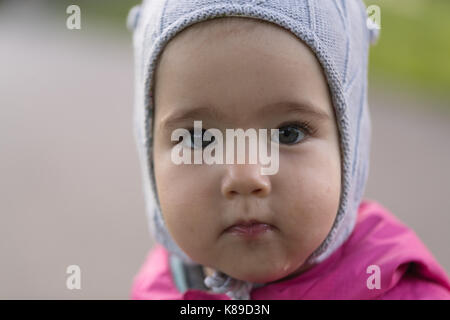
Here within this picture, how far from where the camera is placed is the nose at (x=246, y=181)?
98cm

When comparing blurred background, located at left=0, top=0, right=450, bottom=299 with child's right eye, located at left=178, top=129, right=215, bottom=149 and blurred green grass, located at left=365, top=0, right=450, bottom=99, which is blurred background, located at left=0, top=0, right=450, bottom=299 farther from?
child's right eye, located at left=178, top=129, right=215, bottom=149

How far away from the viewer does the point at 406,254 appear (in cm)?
114

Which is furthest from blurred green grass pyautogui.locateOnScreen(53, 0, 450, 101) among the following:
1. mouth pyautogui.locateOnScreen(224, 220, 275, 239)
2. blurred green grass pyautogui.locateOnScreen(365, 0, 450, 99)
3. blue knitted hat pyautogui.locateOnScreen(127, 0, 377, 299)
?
mouth pyautogui.locateOnScreen(224, 220, 275, 239)

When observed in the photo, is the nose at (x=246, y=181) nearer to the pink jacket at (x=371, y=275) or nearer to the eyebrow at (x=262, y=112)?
the eyebrow at (x=262, y=112)

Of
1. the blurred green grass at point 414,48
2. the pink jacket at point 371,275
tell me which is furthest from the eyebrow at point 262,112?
the blurred green grass at point 414,48

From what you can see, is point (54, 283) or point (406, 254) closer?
point (406, 254)

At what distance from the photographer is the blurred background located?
218cm

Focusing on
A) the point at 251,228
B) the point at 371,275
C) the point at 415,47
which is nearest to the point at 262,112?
the point at 251,228

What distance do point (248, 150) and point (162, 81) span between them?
0.23m

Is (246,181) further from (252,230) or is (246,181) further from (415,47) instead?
(415,47)

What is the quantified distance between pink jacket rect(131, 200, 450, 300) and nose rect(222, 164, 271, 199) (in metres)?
0.27

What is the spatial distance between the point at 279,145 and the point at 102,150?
208 centimetres

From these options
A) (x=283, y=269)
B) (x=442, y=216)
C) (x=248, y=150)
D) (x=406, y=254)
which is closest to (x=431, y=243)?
(x=442, y=216)
